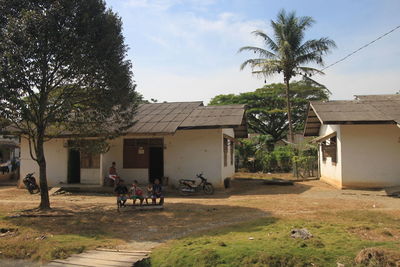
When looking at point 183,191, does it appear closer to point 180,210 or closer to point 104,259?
point 180,210

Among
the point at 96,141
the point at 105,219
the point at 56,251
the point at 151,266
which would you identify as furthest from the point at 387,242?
the point at 96,141

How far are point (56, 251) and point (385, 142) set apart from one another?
13.8 meters

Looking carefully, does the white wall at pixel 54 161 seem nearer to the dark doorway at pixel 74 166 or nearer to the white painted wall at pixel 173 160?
the white painted wall at pixel 173 160

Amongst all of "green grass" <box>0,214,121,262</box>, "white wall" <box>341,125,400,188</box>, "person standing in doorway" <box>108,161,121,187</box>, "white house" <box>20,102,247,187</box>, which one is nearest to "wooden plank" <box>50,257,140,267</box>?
"green grass" <box>0,214,121,262</box>

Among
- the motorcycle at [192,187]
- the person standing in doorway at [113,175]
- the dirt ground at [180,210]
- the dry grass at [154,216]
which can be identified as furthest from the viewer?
the person standing in doorway at [113,175]

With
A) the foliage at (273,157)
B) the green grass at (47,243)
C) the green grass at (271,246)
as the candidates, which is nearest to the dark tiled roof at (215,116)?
the green grass at (271,246)

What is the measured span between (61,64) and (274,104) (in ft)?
95.9

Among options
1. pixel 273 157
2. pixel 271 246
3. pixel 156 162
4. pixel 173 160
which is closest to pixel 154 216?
pixel 271 246

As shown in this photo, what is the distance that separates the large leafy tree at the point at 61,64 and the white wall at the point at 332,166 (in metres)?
9.50

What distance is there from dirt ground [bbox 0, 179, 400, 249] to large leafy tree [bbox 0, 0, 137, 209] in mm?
1823

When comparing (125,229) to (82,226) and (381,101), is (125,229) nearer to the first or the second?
(82,226)

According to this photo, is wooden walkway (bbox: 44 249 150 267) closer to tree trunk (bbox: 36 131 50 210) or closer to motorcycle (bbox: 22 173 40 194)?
tree trunk (bbox: 36 131 50 210)

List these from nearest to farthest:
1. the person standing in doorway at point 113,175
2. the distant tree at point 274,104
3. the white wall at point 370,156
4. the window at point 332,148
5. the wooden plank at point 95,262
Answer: the wooden plank at point 95,262, the white wall at point 370,156, the person standing in doorway at point 113,175, the window at point 332,148, the distant tree at point 274,104

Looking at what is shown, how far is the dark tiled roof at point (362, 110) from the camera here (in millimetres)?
14664
